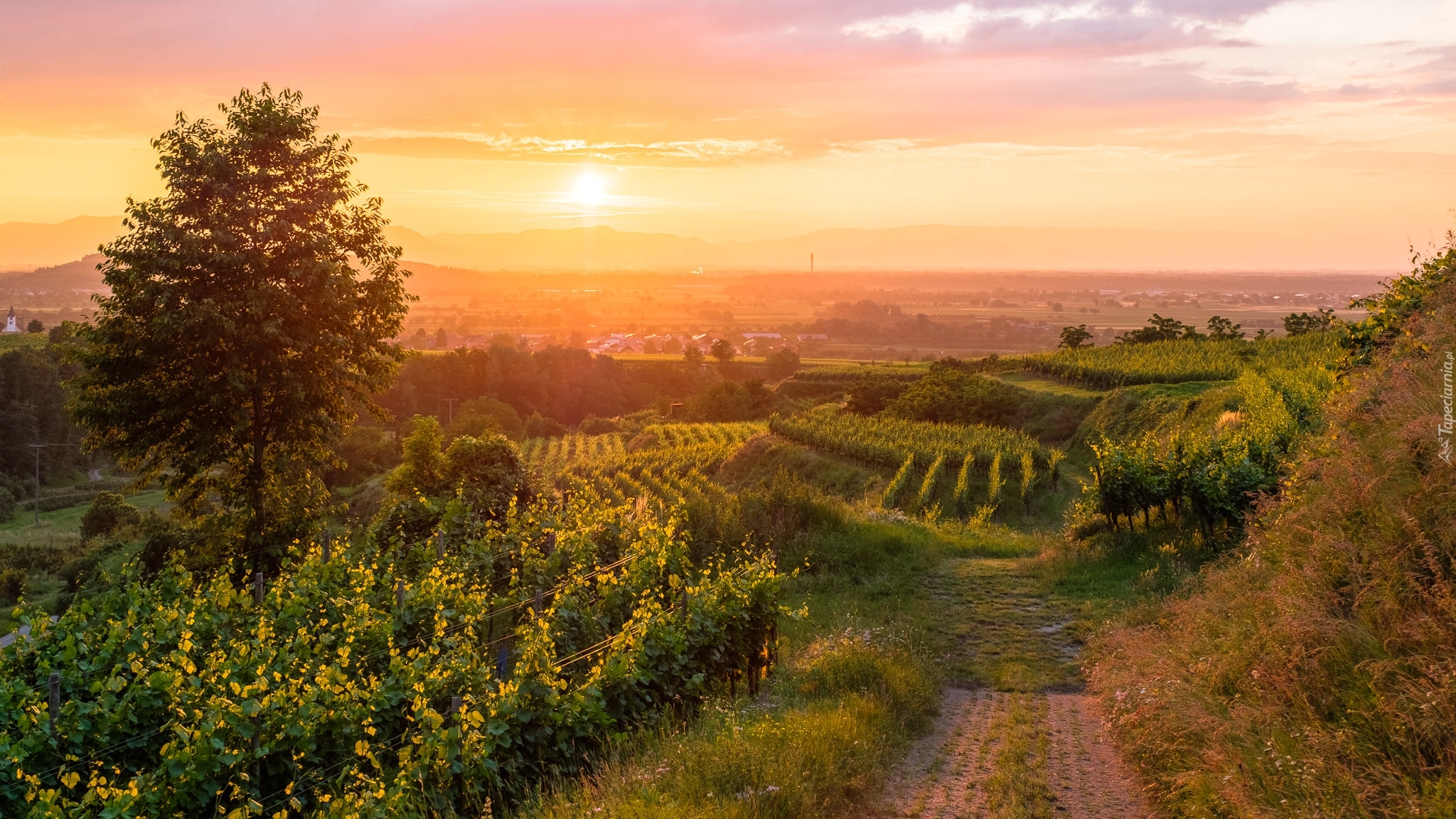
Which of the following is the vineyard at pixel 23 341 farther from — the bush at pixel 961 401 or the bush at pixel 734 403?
the bush at pixel 961 401

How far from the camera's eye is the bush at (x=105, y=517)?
4559 centimetres

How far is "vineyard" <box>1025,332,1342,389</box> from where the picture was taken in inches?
1329

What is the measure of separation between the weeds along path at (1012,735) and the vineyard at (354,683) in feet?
7.82

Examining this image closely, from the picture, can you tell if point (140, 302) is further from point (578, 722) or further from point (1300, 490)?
point (1300, 490)

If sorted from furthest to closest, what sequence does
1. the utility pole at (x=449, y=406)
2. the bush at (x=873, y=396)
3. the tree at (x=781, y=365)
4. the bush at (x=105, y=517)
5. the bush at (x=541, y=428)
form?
the tree at (x=781, y=365), the utility pole at (x=449, y=406), the bush at (x=541, y=428), the bush at (x=105, y=517), the bush at (x=873, y=396)

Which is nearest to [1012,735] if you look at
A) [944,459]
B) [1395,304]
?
[1395,304]

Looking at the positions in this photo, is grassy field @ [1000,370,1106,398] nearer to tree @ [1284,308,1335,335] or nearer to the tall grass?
tree @ [1284,308,1335,335]

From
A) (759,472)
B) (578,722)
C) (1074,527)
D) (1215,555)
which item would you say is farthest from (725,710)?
(759,472)

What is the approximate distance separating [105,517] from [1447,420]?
52.7 m

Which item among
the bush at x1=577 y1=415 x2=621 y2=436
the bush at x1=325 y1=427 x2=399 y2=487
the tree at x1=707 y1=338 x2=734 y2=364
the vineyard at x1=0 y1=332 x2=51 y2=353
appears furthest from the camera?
the tree at x1=707 y1=338 x2=734 y2=364

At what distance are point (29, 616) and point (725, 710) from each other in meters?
6.48

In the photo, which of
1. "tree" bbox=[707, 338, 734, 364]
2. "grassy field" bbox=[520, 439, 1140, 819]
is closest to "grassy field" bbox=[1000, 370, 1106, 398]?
"grassy field" bbox=[520, 439, 1140, 819]

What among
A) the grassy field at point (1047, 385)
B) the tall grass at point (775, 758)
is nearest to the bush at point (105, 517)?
the grassy field at point (1047, 385)

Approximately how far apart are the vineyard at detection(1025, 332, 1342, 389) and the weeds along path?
22.0 m
